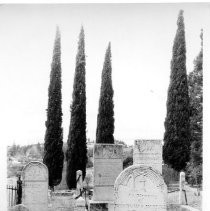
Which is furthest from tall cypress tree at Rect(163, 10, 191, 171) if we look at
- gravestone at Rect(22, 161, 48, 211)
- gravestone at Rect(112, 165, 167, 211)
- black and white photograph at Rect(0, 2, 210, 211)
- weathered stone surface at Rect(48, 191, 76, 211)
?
gravestone at Rect(112, 165, 167, 211)

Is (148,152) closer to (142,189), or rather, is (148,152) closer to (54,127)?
(142,189)

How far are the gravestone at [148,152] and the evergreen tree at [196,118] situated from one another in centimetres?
396

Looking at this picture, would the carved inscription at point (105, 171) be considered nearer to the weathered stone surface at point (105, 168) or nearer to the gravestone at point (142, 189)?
the weathered stone surface at point (105, 168)

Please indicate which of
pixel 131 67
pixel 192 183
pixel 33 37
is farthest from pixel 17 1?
pixel 192 183

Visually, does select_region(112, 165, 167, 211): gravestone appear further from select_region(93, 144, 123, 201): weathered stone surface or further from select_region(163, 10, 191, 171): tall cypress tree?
select_region(163, 10, 191, 171): tall cypress tree

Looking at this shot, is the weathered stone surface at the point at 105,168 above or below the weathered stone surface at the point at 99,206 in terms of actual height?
above

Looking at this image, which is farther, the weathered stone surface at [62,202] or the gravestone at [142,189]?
the weathered stone surface at [62,202]

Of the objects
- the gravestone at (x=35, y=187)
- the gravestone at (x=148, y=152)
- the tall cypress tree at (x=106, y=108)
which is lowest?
the gravestone at (x=35, y=187)

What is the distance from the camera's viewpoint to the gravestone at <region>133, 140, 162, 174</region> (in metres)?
10.7

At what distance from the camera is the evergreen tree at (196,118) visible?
14.6 m

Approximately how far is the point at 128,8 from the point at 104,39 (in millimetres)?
2137

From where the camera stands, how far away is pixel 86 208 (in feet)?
36.2

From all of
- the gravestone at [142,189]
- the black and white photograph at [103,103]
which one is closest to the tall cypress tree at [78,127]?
the black and white photograph at [103,103]

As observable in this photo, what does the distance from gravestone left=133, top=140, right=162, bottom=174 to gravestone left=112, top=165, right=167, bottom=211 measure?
319 centimetres
